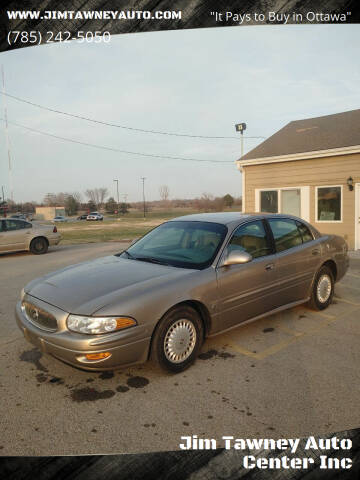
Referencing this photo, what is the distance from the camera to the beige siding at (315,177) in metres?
11.6

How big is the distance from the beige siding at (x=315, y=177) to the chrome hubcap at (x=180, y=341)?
391 inches

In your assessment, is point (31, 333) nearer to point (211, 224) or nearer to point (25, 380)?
point (25, 380)

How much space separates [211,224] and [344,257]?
265 centimetres

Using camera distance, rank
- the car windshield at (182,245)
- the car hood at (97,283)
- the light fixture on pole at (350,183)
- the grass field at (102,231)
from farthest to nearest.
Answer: the grass field at (102,231) → the light fixture on pole at (350,183) → the car windshield at (182,245) → the car hood at (97,283)

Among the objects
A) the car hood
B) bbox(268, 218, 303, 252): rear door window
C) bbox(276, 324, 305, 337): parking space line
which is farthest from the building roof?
the car hood

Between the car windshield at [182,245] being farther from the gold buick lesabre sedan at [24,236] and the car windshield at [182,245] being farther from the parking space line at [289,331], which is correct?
the gold buick lesabre sedan at [24,236]

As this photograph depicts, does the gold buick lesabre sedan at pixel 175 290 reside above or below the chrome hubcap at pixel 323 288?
above

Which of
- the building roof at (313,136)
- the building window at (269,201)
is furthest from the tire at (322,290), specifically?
the building window at (269,201)

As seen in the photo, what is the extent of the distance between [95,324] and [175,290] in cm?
80

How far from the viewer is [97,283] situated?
3.48 metres

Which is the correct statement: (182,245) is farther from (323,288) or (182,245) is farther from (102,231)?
(102,231)

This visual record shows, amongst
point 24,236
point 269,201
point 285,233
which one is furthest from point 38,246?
point 285,233

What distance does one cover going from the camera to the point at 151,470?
1966 mm

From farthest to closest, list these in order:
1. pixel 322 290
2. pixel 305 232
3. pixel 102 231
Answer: pixel 102 231
pixel 322 290
pixel 305 232
